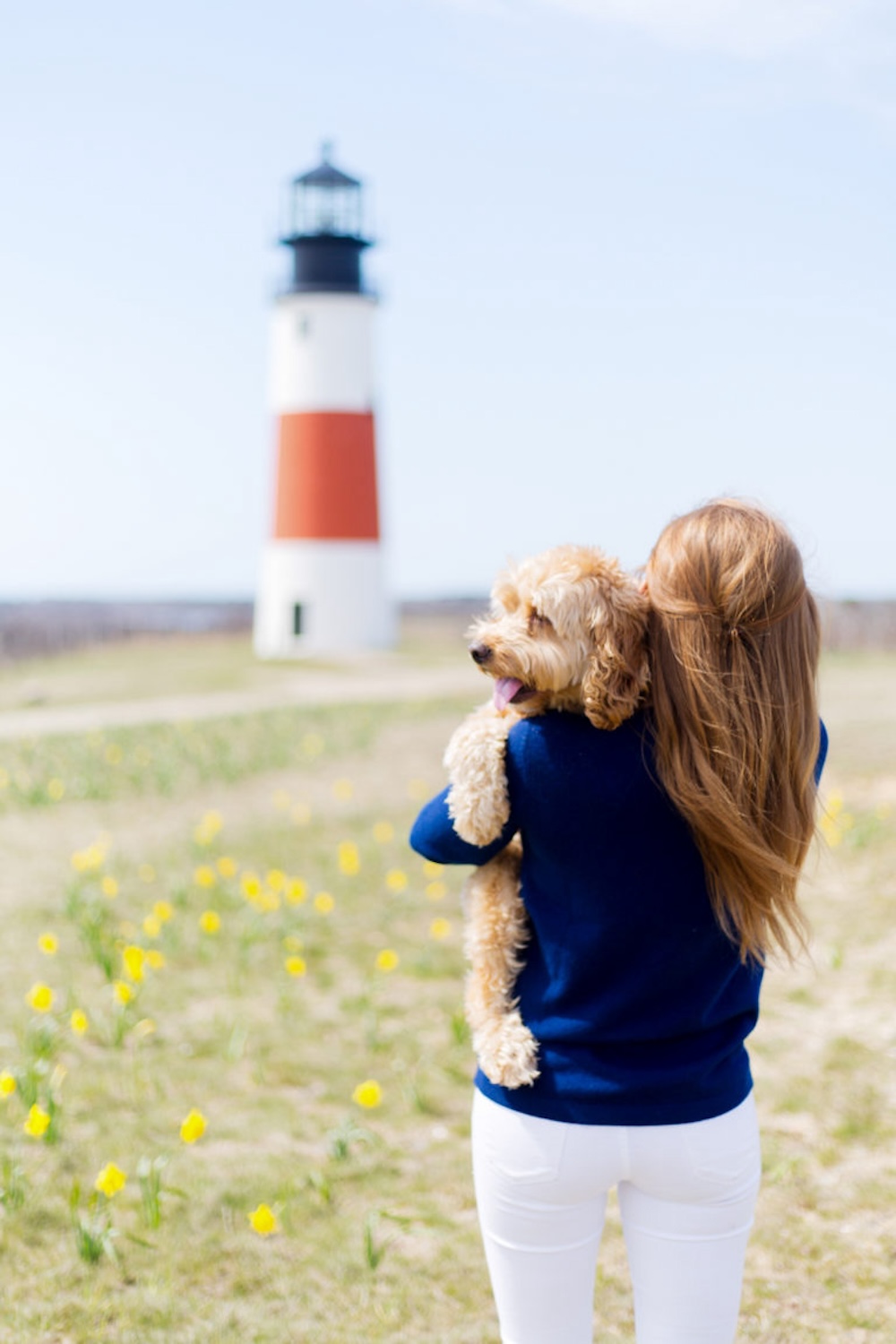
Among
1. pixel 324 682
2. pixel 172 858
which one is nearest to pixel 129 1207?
pixel 172 858

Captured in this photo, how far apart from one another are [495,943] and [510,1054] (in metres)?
0.20

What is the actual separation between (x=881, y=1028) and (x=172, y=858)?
4573 millimetres

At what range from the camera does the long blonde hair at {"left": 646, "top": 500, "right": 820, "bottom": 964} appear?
73.5 inches

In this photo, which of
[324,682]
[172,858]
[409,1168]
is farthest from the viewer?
[324,682]

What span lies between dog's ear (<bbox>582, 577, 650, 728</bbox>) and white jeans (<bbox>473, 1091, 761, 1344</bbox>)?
674mm

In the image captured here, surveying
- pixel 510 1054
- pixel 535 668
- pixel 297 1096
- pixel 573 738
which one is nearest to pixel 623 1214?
pixel 510 1054

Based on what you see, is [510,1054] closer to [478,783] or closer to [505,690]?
[478,783]

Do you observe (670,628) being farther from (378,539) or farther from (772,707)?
(378,539)

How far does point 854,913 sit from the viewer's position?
287 inches

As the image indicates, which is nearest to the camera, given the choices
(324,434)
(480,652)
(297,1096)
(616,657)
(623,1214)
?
(616,657)

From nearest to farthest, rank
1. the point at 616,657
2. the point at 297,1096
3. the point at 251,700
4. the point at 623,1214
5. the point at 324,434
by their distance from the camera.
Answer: the point at 616,657 < the point at 623,1214 < the point at 297,1096 < the point at 251,700 < the point at 324,434

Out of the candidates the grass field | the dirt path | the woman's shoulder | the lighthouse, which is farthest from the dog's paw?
the lighthouse

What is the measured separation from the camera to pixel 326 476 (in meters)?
25.8

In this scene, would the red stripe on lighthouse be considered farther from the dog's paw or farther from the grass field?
the dog's paw
